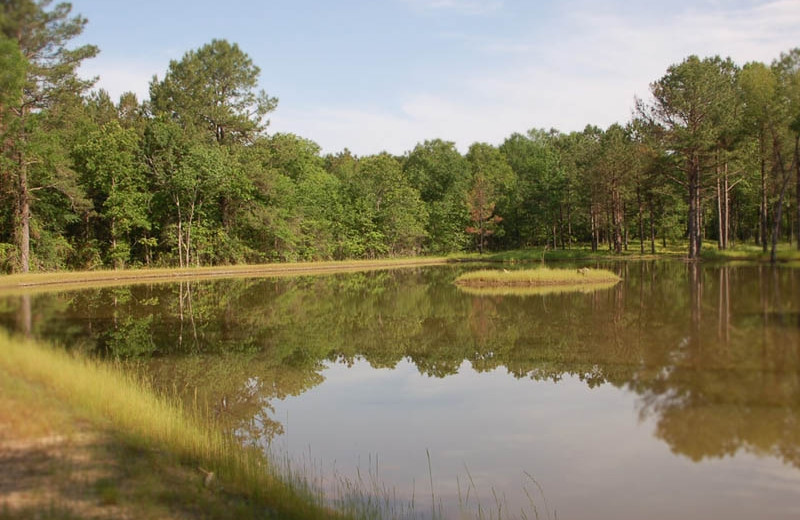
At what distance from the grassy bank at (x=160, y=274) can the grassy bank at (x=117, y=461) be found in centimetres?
2656

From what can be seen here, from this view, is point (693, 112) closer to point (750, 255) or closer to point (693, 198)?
point (693, 198)

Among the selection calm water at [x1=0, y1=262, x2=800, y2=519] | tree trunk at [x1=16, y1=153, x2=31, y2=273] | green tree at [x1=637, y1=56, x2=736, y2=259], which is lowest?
calm water at [x1=0, y1=262, x2=800, y2=519]

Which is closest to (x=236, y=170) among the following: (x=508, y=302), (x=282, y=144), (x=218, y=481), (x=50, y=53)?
(x=282, y=144)

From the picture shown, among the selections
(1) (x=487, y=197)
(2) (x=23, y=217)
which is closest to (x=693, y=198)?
(1) (x=487, y=197)

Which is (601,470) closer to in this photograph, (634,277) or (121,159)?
(634,277)

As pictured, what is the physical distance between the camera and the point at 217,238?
163ft

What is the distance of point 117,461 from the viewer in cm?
582

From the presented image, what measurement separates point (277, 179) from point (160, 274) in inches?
593

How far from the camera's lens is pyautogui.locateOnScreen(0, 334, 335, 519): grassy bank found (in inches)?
192

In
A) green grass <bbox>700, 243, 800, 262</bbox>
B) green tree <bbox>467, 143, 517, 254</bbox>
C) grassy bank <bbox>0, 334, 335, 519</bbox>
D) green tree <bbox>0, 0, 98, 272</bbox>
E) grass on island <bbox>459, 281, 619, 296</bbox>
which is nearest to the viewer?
grassy bank <bbox>0, 334, 335, 519</bbox>

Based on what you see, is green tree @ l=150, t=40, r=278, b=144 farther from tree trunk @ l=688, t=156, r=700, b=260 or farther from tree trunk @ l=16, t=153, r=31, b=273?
tree trunk @ l=688, t=156, r=700, b=260

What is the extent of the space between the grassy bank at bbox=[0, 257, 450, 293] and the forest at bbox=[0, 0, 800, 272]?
3459mm

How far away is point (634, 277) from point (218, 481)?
3178 centimetres

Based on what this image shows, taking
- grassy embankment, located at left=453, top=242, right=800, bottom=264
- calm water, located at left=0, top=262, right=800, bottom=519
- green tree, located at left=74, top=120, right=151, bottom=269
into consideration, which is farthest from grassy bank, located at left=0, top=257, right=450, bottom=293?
calm water, located at left=0, top=262, right=800, bottom=519
